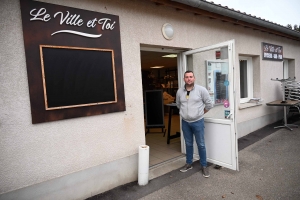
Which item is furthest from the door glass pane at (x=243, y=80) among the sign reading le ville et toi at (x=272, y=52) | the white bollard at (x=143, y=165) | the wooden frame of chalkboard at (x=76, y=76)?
the wooden frame of chalkboard at (x=76, y=76)

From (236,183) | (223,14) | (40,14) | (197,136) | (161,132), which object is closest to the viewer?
(40,14)

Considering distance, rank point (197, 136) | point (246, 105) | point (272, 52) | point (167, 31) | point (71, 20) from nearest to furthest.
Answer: point (71, 20)
point (197, 136)
point (167, 31)
point (246, 105)
point (272, 52)

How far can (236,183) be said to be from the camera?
3.29 metres

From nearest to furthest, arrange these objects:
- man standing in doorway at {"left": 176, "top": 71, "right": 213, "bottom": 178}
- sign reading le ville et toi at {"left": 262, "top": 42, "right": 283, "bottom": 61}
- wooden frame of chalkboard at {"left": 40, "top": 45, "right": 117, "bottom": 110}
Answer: wooden frame of chalkboard at {"left": 40, "top": 45, "right": 117, "bottom": 110} < man standing in doorway at {"left": 176, "top": 71, "right": 213, "bottom": 178} < sign reading le ville et toi at {"left": 262, "top": 42, "right": 283, "bottom": 61}

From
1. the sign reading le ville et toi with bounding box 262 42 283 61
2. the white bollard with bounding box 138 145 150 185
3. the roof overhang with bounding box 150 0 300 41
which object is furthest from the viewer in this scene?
the sign reading le ville et toi with bounding box 262 42 283 61

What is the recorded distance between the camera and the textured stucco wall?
7.84ft

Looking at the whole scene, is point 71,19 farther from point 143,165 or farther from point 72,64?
point 143,165

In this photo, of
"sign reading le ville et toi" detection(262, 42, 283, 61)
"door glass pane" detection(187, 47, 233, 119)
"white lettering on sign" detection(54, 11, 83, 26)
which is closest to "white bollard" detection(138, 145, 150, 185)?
"door glass pane" detection(187, 47, 233, 119)

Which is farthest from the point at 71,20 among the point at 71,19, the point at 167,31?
the point at 167,31

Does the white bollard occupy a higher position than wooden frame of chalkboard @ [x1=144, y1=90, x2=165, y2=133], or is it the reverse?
wooden frame of chalkboard @ [x1=144, y1=90, x2=165, y2=133]

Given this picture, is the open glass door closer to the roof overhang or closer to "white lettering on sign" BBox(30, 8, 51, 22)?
the roof overhang

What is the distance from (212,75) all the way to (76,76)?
10.4 feet

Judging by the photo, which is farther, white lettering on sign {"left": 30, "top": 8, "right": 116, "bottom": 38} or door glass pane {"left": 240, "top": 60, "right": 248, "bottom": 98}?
door glass pane {"left": 240, "top": 60, "right": 248, "bottom": 98}

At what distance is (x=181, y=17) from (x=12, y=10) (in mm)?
3096
